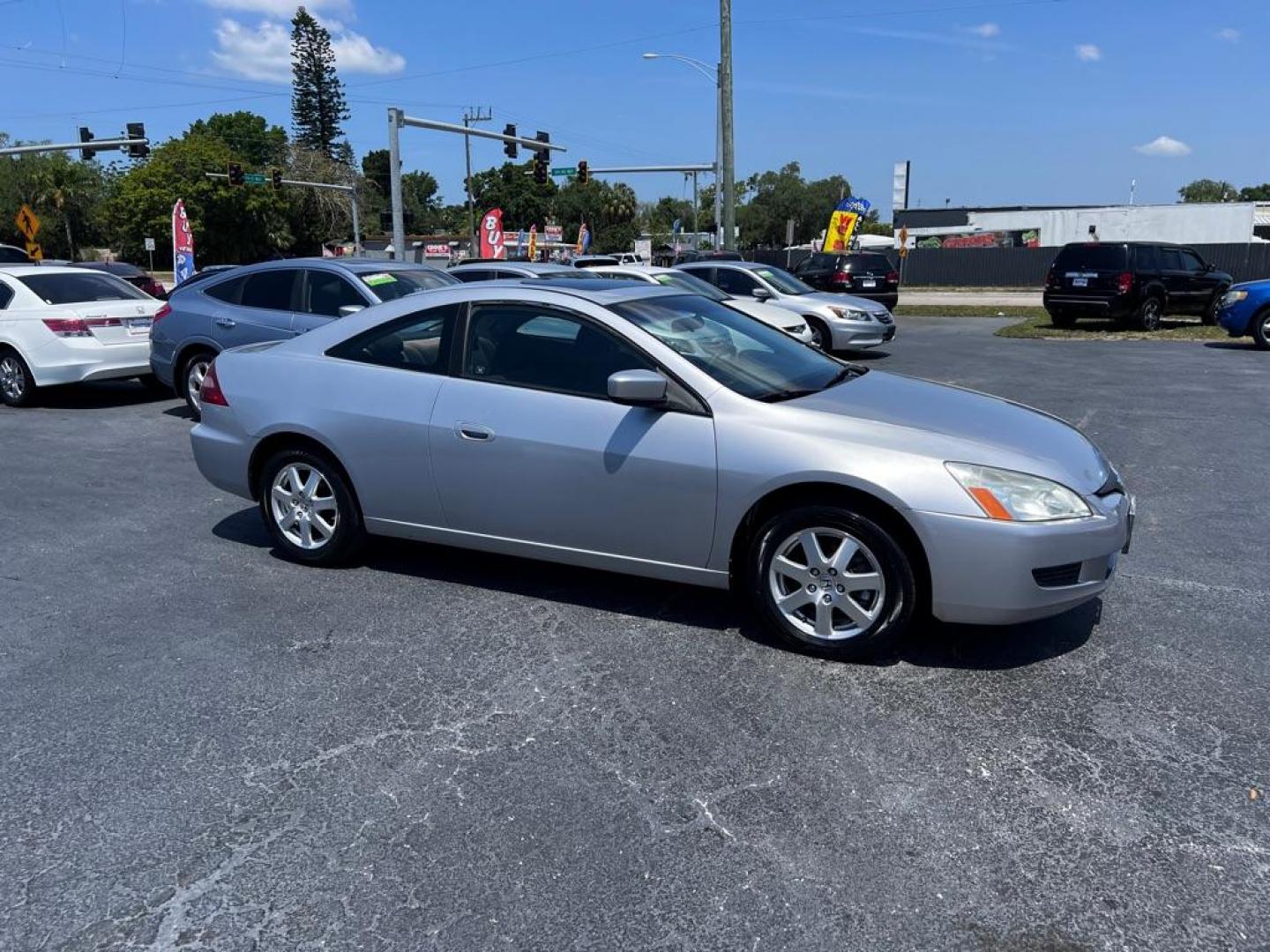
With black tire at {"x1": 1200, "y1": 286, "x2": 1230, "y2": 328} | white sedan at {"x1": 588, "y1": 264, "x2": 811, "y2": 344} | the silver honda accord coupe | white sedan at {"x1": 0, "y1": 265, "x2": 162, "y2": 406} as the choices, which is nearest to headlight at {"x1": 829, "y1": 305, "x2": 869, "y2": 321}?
white sedan at {"x1": 588, "y1": 264, "x2": 811, "y2": 344}

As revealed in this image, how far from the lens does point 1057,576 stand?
4.03 m

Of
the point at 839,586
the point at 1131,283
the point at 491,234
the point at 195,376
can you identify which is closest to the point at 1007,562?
the point at 839,586

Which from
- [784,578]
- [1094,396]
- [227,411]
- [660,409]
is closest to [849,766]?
[784,578]

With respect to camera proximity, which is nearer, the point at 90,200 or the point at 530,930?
the point at 530,930

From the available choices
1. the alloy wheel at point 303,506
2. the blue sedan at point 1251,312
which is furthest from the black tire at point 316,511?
the blue sedan at point 1251,312

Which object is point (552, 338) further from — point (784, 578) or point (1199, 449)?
point (1199, 449)

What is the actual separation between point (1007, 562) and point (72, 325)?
10.2 m

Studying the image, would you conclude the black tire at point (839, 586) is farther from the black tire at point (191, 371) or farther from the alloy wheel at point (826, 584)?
the black tire at point (191, 371)

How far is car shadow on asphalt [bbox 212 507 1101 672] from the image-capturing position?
14.4 ft

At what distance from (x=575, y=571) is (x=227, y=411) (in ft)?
7.06

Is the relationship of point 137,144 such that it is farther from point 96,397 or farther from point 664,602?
point 664,602

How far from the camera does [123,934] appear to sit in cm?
265

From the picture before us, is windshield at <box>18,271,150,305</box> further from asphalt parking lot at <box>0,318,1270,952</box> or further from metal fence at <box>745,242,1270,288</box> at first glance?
metal fence at <box>745,242,1270,288</box>

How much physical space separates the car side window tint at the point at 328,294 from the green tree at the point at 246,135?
8085 centimetres
